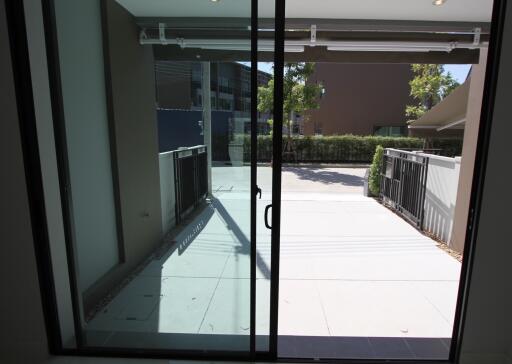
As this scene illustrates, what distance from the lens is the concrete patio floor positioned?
1.95 metres

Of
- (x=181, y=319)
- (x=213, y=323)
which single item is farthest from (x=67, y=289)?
(x=213, y=323)

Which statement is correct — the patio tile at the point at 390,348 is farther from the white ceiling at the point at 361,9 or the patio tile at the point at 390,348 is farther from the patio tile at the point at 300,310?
the white ceiling at the point at 361,9

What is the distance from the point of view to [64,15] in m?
2.05

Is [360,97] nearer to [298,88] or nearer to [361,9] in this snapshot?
[298,88]

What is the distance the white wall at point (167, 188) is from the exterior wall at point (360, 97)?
11.6 metres

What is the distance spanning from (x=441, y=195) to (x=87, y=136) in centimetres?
395

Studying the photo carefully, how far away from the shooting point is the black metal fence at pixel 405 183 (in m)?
4.56

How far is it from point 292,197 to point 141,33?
14.8ft

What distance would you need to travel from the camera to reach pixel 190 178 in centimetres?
275

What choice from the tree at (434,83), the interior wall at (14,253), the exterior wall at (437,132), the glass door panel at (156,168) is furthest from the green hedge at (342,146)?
the interior wall at (14,253)

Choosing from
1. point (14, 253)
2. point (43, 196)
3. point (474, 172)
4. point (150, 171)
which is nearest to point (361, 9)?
point (474, 172)

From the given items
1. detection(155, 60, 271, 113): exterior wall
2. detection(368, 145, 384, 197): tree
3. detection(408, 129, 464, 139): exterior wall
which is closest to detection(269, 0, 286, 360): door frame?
detection(155, 60, 271, 113): exterior wall

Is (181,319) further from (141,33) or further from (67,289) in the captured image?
(141,33)

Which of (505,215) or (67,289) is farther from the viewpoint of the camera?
(67,289)
